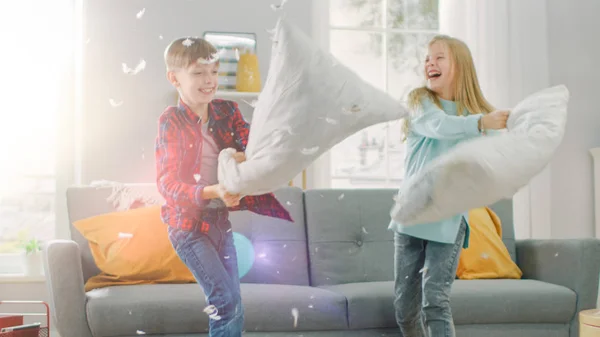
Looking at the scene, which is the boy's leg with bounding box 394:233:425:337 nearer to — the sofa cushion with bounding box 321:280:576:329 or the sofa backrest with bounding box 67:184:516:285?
the sofa cushion with bounding box 321:280:576:329

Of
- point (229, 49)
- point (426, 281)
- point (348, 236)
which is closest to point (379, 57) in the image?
point (229, 49)

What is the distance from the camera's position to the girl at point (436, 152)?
1372 mm

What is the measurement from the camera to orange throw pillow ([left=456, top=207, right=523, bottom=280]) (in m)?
2.43

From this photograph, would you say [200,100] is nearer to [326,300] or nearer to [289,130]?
[289,130]

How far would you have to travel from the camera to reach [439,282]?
1.73m

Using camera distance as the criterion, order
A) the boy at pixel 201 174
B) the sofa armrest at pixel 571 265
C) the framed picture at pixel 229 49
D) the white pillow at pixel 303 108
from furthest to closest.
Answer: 1. the framed picture at pixel 229 49
2. the sofa armrest at pixel 571 265
3. the boy at pixel 201 174
4. the white pillow at pixel 303 108

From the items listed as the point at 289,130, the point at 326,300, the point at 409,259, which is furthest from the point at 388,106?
the point at 326,300

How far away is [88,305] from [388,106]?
1.23m

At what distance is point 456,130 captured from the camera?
132cm

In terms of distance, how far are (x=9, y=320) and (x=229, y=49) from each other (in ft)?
4.43

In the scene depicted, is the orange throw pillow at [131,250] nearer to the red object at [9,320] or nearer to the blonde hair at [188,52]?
the red object at [9,320]

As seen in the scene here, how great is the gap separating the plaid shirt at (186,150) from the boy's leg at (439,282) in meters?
0.54

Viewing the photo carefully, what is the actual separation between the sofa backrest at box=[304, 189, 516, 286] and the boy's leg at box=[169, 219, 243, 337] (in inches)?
42.0

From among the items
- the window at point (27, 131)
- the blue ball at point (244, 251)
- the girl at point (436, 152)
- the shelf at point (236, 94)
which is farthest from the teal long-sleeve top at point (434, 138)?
the window at point (27, 131)
